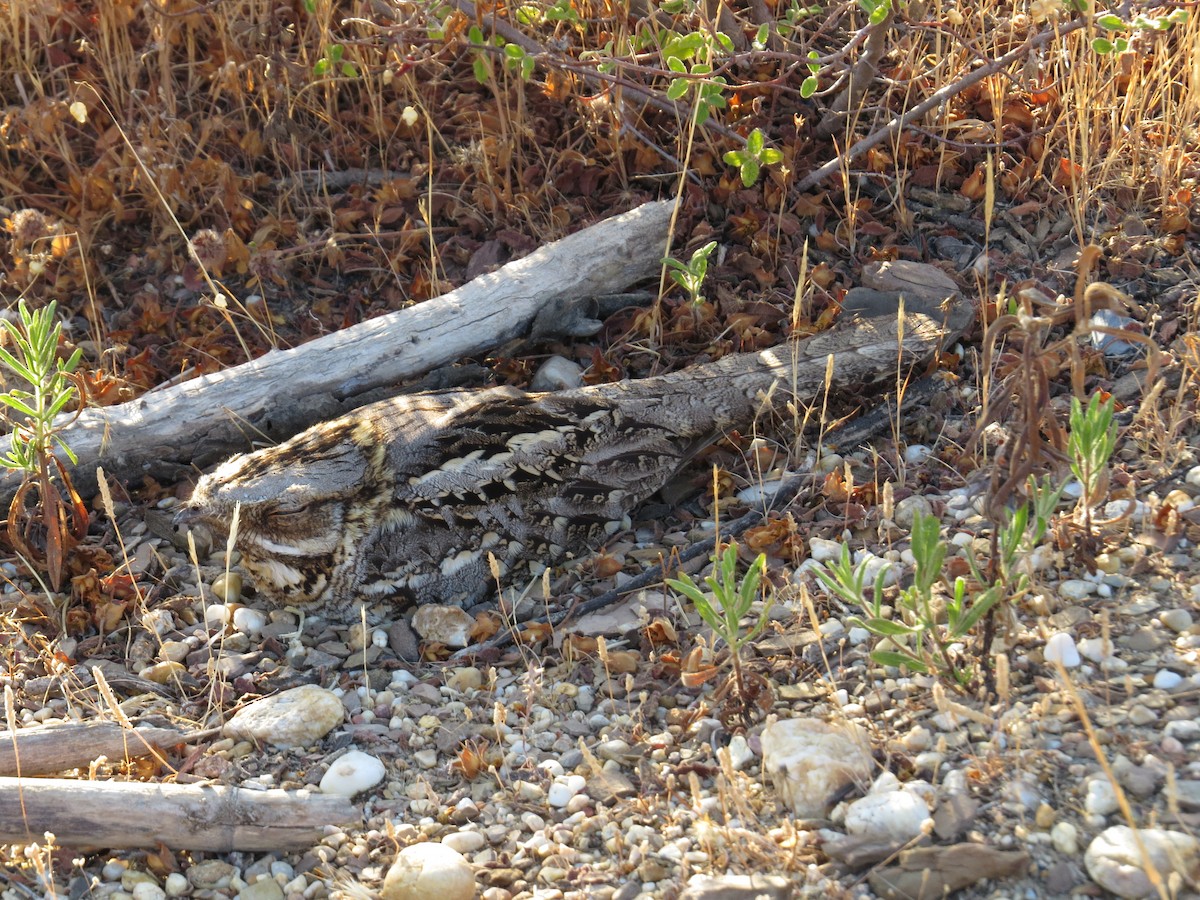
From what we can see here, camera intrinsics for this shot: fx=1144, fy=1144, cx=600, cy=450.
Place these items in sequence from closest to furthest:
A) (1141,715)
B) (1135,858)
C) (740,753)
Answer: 1. (1135,858)
2. (1141,715)
3. (740,753)

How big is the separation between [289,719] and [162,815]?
0.49m

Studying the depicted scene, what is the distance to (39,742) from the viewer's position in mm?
3006

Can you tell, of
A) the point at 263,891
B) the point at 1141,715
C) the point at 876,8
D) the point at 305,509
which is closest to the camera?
the point at 1141,715

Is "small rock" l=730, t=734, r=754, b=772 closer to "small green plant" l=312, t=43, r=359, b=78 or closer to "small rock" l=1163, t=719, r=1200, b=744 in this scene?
"small rock" l=1163, t=719, r=1200, b=744

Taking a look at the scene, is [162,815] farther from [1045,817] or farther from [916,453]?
[916,453]

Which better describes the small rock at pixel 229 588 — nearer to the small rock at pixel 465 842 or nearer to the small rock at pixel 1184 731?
the small rock at pixel 465 842

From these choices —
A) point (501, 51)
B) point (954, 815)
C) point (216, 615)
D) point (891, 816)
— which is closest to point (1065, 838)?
point (954, 815)

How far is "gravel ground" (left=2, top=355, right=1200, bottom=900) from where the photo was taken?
242cm

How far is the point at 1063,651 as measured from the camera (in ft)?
9.11

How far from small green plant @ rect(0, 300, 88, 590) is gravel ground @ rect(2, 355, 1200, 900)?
0.39 m

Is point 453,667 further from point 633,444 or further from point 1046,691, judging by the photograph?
point 1046,691

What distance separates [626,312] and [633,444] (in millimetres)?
959

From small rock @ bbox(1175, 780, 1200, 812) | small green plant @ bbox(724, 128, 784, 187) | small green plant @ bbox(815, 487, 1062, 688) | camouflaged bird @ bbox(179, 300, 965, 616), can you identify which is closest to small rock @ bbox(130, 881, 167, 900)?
camouflaged bird @ bbox(179, 300, 965, 616)

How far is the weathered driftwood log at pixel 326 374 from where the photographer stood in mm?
4180
